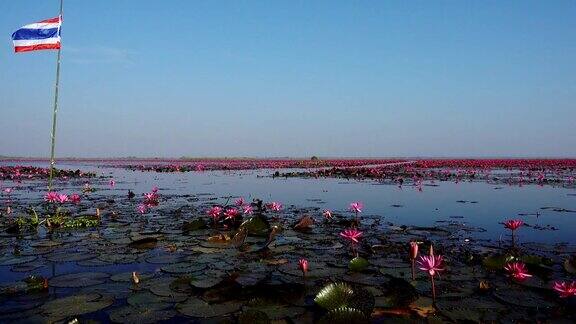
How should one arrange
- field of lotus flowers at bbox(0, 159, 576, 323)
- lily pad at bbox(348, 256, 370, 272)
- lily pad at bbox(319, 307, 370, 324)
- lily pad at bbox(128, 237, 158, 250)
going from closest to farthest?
lily pad at bbox(319, 307, 370, 324) → field of lotus flowers at bbox(0, 159, 576, 323) → lily pad at bbox(348, 256, 370, 272) → lily pad at bbox(128, 237, 158, 250)

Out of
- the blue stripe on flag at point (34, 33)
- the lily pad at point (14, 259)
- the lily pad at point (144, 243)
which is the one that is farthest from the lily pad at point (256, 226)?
the blue stripe on flag at point (34, 33)

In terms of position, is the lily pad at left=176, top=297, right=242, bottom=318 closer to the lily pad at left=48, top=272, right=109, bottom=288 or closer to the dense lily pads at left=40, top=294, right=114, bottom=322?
the dense lily pads at left=40, top=294, right=114, bottom=322

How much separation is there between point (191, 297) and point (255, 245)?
275 cm

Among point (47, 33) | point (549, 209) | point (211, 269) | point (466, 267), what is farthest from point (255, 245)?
point (549, 209)

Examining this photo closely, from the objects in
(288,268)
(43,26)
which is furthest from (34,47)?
(288,268)

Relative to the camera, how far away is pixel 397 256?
19.0 feet

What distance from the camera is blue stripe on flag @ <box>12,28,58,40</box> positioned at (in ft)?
29.3

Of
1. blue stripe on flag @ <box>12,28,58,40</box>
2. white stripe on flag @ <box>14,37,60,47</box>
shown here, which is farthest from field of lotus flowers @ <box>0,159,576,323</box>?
blue stripe on flag @ <box>12,28,58,40</box>

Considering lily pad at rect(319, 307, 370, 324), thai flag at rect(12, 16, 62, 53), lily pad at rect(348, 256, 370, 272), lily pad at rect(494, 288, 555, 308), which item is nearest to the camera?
lily pad at rect(319, 307, 370, 324)

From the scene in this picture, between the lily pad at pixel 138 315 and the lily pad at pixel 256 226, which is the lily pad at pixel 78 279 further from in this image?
the lily pad at pixel 256 226

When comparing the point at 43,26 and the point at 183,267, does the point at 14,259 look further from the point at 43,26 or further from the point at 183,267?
the point at 43,26

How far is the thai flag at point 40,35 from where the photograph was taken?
894cm

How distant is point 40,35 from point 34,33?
0.16m

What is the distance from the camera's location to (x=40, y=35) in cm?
896
